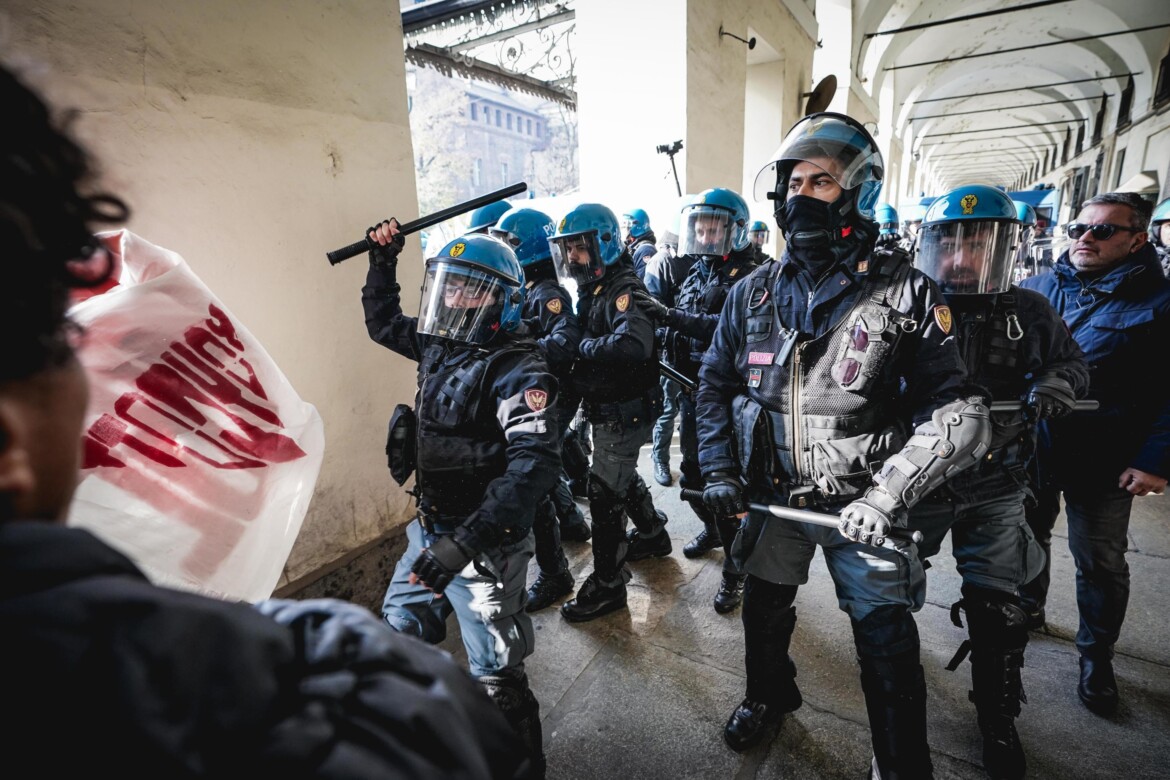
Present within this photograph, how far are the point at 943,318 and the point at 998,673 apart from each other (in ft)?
4.25

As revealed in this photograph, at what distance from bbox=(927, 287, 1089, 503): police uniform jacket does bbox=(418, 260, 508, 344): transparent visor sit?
1.74 m

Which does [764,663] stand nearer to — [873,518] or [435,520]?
[873,518]

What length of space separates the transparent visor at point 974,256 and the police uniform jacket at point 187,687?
2.34 metres

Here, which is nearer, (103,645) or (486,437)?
(103,645)

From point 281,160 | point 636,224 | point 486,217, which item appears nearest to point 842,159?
point 281,160

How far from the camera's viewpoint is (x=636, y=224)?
5945mm

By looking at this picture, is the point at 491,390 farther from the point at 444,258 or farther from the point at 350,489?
the point at 350,489

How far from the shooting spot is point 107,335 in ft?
4.70

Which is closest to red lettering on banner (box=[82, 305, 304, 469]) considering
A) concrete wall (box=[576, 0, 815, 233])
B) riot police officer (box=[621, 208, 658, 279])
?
riot police officer (box=[621, 208, 658, 279])

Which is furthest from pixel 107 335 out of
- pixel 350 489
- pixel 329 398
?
pixel 350 489

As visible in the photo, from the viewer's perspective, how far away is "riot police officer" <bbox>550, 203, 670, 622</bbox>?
2982 millimetres

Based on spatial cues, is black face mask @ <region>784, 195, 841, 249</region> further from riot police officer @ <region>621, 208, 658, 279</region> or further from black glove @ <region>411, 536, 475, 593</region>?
riot police officer @ <region>621, 208, 658, 279</region>

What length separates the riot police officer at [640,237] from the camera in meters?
5.62

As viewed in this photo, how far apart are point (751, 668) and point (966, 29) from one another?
65.6ft
